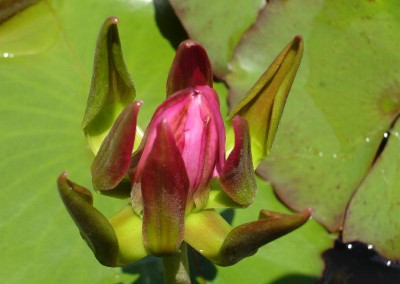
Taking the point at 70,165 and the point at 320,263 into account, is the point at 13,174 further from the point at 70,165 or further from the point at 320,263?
the point at 320,263

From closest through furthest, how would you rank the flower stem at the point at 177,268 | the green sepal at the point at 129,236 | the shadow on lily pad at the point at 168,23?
the green sepal at the point at 129,236, the flower stem at the point at 177,268, the shadow on lily pad at the point at 168,23

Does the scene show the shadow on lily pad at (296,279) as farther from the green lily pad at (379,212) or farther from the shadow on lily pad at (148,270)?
the shadow on lily pad at (148,270)

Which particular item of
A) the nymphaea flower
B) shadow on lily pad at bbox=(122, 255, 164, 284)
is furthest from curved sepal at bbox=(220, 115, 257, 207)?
shadow on lily pad at bbox=(122, 255, 164, 284)

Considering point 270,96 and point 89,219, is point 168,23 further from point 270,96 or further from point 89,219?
point 89,219

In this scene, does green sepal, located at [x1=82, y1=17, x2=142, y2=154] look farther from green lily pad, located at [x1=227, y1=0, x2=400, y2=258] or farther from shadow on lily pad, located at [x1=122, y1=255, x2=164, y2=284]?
green lily pad, located at [x1=227, y1=0, x2=400, y2=258]

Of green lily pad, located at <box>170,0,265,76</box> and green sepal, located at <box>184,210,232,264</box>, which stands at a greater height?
green lily pad, located at <box>170,0,265,76</box>

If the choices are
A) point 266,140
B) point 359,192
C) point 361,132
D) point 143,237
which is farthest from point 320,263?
point 143,237

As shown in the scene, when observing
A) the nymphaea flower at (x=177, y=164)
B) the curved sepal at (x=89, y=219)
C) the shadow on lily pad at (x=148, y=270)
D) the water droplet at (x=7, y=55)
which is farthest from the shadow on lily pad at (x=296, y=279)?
the water droplet at (x=7, y=55)
